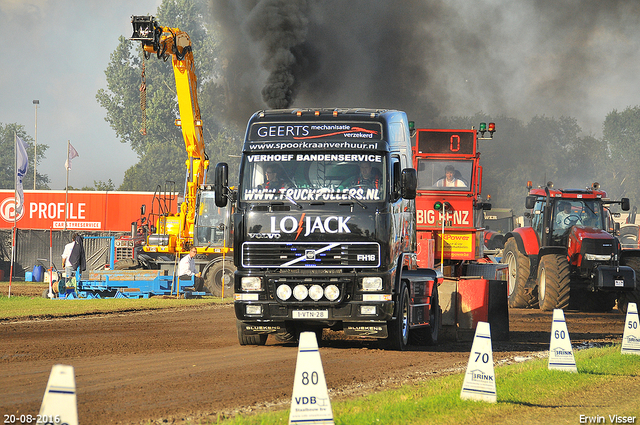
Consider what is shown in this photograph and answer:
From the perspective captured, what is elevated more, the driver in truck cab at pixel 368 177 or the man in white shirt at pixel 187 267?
the driver in truck cab at pixel 368 177

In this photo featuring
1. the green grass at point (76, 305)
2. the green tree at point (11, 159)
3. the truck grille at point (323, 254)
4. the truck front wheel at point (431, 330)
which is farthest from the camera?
the green tree at point (11, 159)

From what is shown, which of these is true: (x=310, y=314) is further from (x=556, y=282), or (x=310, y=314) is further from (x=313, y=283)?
(x=556, y=282)

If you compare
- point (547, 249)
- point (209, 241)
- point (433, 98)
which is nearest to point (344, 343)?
point (547, 249)

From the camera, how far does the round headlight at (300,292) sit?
1129 cm

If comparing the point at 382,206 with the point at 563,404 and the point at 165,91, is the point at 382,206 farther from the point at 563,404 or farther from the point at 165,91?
the point at 165,91

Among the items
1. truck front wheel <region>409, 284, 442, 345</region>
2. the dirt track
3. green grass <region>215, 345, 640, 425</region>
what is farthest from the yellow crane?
green grass <region>215, 345, 640, 425</region>

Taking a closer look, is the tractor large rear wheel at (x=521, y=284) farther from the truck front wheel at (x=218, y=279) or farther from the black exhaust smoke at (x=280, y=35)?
the black exhaust smoke at (x=280, y=35)

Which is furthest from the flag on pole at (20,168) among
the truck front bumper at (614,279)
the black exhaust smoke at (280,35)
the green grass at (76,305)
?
the truck front bumper at (614,279)

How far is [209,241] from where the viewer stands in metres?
26.1

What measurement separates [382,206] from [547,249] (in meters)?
10.9

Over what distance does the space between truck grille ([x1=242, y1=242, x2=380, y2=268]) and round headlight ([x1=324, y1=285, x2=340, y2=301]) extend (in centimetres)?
Answer: 31

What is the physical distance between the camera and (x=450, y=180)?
19.3m

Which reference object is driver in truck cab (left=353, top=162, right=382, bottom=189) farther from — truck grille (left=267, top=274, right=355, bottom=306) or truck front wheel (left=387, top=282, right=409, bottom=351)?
truck front wheel (left=387, top=282, right=409, bottom=351)

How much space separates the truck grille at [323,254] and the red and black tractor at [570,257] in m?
10.1
